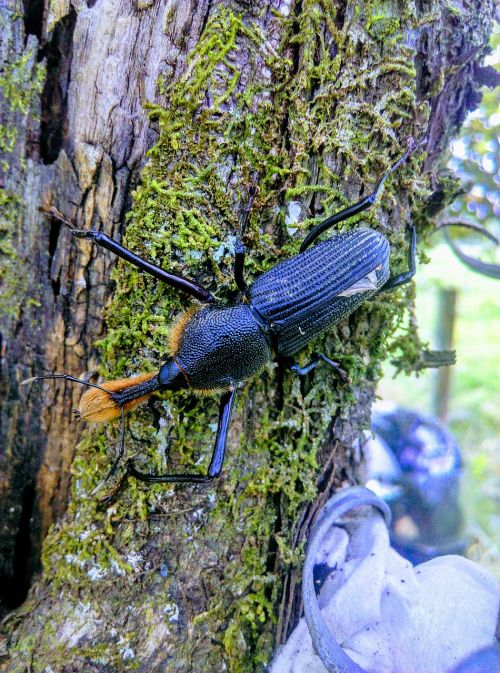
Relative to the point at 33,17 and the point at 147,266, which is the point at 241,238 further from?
the point at 33,17

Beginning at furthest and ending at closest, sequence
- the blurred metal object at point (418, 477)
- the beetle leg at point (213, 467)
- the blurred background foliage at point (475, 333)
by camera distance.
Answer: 1. the blurred background foliage at point (475, 333)
2. the blurred metal object at point (418, 477)
3. the beetle leg at point (213, 467)

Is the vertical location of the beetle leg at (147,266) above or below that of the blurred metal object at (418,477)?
above

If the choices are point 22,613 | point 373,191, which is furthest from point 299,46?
point 22,613

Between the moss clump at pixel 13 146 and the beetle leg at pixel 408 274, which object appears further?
the beetle leg at pixel 408 274

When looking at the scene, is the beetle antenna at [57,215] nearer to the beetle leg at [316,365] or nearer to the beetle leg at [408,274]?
the beetle leg at [316,365]

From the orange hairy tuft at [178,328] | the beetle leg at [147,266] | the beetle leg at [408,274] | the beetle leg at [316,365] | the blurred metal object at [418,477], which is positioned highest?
the beetle leg at [408,274]

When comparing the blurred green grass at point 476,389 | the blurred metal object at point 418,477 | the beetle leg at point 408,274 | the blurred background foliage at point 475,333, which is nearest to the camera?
the beetle leg at point 408,274

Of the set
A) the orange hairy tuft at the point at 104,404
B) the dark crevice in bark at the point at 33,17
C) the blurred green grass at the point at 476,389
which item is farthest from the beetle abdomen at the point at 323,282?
the blurred green grass at the point at 476,389

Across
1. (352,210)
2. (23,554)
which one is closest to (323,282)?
(352,210)
